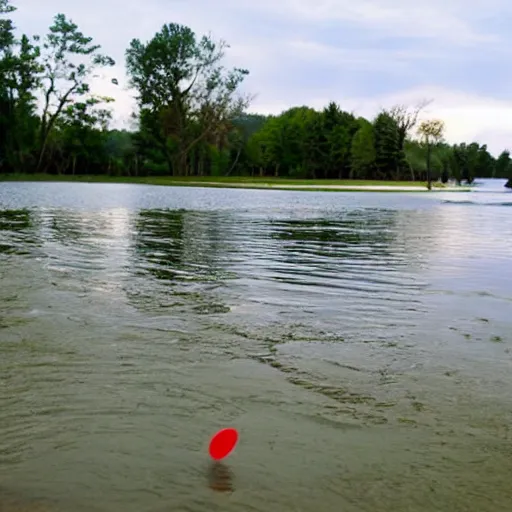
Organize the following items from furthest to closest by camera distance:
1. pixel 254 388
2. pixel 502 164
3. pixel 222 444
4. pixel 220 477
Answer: pixel 502 164 → pixel 254 388 → pixel 222 444 → pixel 220 477

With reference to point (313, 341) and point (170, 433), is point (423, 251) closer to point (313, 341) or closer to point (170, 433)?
point (313, 341)

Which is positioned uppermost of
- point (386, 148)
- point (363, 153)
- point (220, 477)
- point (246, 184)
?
point (386, 148)

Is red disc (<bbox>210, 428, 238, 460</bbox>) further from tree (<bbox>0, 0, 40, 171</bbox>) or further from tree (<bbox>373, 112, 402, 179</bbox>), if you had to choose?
tree (<bbox>373, 112, 402, 179</bbox>)

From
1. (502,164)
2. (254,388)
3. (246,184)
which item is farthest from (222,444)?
(502,164)

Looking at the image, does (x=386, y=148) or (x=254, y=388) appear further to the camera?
(x=386, y=148)

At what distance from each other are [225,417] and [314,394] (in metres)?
0.59

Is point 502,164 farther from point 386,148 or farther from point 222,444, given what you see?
point 222,444

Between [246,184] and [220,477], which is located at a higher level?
[246,184]

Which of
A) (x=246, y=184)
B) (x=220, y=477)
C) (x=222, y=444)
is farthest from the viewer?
(x=246, y=184)

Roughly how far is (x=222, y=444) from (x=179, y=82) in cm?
6940

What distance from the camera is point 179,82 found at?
69.0 m

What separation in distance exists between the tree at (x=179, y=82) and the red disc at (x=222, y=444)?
66582mm

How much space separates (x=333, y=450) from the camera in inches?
112

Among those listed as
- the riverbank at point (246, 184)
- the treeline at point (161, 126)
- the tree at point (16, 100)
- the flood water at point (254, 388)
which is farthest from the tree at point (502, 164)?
the flood water at point (254, 388)
